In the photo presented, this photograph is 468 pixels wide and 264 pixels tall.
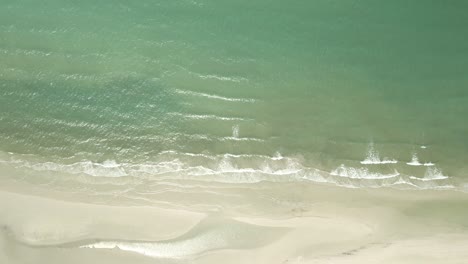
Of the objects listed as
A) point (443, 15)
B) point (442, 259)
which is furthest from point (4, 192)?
point (443, 15)

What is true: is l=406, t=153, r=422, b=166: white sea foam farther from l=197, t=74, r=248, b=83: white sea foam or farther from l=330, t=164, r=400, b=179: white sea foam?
l=197, t=74, r=248, b=83: white sea foam

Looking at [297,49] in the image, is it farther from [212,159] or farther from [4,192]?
[4,192]

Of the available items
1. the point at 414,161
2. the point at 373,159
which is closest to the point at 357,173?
the point at 373,159

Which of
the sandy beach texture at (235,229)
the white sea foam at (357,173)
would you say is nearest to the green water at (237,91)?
the white sea foam at (357,173)

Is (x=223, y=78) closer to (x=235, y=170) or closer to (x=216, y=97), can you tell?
(x=216, y=97)

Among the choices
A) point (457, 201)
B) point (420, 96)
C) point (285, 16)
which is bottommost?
point (457, 201)

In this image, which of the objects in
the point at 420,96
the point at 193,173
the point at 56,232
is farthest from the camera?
the point at 420,96

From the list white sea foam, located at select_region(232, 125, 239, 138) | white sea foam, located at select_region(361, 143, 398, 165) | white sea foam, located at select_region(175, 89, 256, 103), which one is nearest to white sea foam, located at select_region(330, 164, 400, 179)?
white sea foam, located at select_region(361, 143, 398, 165)
